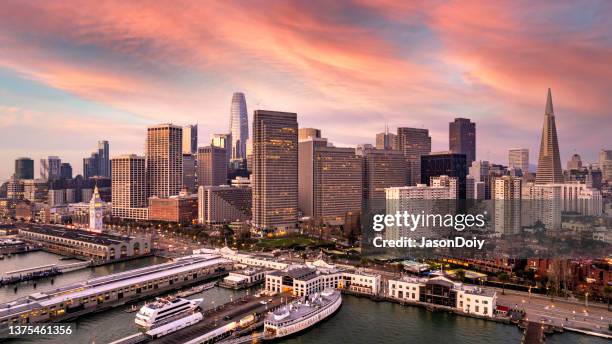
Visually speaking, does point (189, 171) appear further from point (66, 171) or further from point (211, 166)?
point (66, 171)

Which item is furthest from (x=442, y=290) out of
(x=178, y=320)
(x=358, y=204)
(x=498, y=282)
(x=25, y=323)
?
(x=358, y=204)

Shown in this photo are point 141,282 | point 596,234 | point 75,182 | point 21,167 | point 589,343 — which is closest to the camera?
point 589,343

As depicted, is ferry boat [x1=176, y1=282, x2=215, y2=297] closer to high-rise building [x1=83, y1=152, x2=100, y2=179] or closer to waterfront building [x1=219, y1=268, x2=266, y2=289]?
waterfront building [x1=219, y1=268, x2=266, y2=289]

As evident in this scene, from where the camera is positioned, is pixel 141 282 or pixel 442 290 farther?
pixel 141 282

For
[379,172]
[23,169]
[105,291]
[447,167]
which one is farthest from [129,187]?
[23,169]

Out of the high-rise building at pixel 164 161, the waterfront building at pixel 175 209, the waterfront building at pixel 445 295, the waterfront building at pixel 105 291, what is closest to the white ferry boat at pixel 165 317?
the waterfront building at pixel 105 291

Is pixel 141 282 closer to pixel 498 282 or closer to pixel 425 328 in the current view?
pixel 425 328

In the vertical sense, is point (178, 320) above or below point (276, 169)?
below
